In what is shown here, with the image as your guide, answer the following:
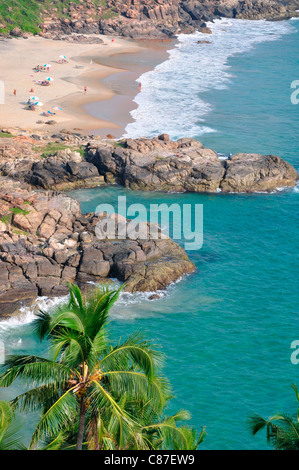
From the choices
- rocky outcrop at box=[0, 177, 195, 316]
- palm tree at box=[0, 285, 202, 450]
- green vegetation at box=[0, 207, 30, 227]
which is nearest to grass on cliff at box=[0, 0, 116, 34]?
green vegetation at box=[0, 207, 30, 227]

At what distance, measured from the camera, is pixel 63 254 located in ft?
138

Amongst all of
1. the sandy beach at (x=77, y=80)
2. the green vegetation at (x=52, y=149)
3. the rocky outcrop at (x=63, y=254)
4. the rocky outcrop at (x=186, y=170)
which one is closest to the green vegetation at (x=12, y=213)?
the rocky outcrop at (x=63, y=254)

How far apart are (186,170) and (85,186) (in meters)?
9.67

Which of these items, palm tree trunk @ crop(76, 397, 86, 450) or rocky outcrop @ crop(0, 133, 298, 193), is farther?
rocky outcrop @ crop(0, 133, 298, 193)

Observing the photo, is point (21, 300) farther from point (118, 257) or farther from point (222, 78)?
point (222, 78)

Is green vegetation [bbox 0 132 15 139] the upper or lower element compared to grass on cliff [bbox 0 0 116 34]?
lower

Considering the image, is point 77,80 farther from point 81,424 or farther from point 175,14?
point 81,424

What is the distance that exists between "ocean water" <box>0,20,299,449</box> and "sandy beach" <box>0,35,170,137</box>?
4.14 metres

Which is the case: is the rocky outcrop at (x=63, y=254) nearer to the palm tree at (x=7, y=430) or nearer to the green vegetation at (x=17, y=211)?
the green vegetation at (x=17, y=211)

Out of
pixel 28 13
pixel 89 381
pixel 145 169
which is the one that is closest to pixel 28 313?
pixel 89 381

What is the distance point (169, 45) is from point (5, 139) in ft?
193

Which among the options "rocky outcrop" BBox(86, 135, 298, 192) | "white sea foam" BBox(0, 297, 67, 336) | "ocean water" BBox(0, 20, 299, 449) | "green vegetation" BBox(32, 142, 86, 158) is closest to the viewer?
"ocean water" BBox(0, 20, 299, 449)

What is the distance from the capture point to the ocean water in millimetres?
31984

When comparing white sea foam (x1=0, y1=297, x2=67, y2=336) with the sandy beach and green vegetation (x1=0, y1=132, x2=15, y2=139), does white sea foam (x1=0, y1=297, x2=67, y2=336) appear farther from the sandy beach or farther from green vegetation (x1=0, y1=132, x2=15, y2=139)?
the sandy beach
